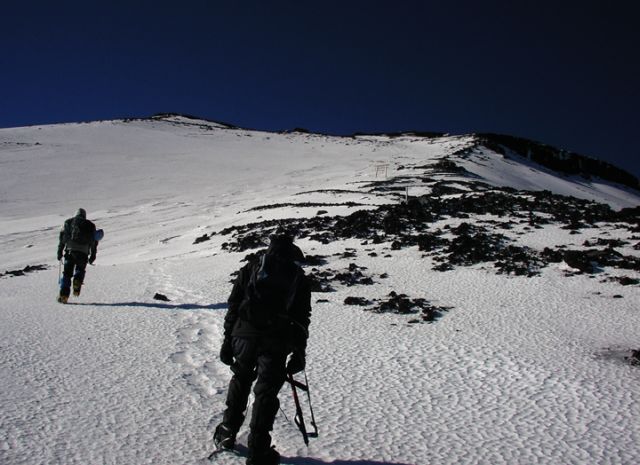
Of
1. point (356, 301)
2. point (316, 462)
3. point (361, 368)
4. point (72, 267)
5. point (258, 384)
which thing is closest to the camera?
point (258, 384)

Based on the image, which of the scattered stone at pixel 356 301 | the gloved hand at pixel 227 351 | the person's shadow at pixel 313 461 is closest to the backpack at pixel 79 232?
the scattered stone at pixel 356 301

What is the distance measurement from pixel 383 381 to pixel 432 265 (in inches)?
226

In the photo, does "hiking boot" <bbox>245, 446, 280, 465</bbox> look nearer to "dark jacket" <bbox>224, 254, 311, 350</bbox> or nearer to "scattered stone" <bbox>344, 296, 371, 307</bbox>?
"dark jacket" <bbox>224, 254, 311, 350</bbox>

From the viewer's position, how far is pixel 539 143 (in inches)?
2928

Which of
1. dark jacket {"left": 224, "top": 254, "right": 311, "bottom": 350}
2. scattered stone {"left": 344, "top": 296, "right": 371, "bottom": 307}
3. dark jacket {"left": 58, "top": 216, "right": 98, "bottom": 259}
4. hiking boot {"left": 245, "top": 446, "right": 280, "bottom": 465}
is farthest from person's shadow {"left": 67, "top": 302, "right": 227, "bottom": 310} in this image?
hiking boot {"left": 245, "top": 446, "right": 280, "bottom": 465}

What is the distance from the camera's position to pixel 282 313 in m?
3.45

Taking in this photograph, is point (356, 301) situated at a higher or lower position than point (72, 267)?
A: lower

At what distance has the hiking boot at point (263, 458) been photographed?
3.25 meters

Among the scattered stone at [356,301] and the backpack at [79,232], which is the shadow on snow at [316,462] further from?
the backpack at [79,232]

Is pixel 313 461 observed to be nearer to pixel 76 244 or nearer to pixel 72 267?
pixel 72 267

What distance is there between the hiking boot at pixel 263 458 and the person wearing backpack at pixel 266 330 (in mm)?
22

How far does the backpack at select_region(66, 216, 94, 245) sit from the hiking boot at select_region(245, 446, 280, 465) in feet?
23.0

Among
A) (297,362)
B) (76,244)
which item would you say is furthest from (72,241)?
(297,362)

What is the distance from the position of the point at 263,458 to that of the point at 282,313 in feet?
3.27
